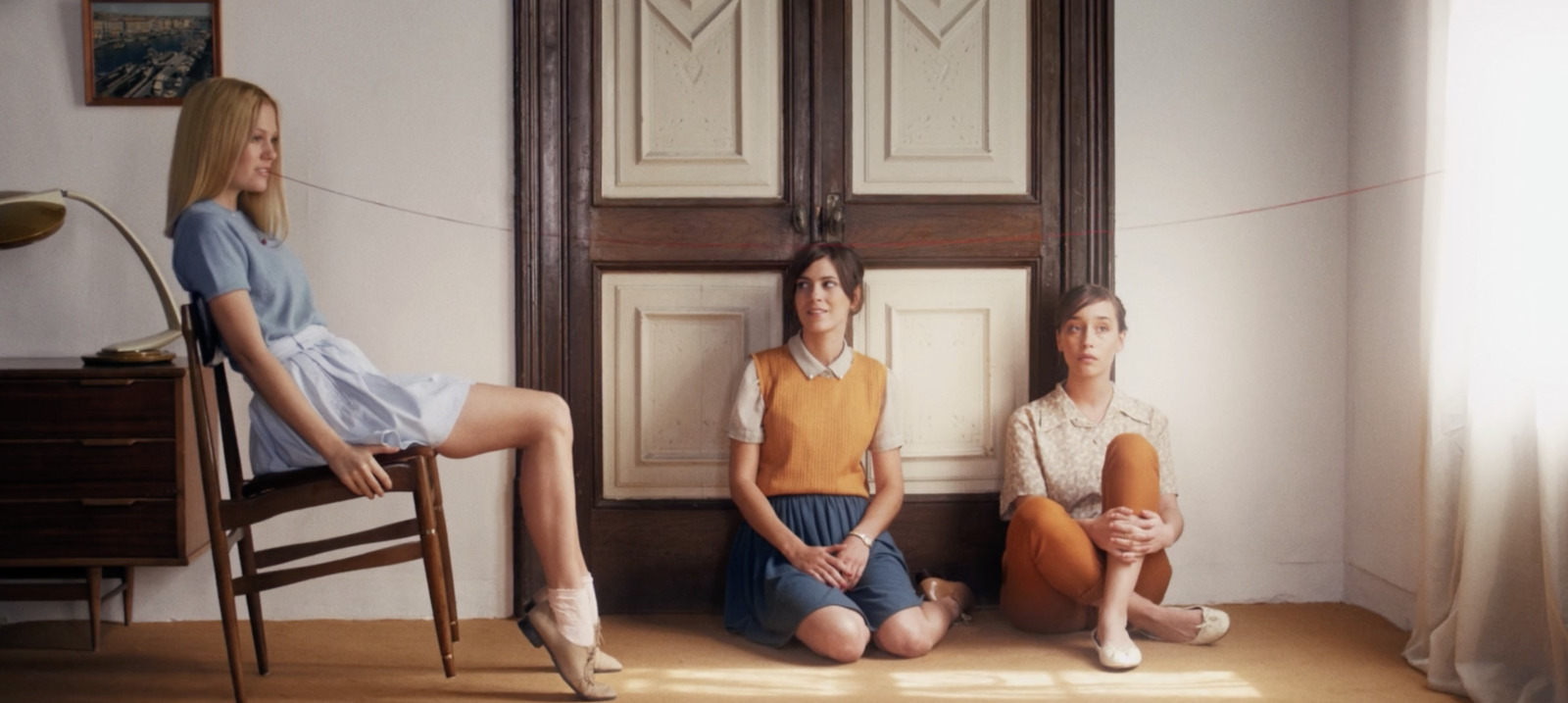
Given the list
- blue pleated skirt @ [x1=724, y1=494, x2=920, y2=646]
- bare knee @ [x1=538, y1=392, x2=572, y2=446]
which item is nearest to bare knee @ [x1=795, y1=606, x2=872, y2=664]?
blue pleated skirt @ [x1=724, y1=494, x2=920, y2=646]

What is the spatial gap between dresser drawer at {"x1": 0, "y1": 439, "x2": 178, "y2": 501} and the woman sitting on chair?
30cm

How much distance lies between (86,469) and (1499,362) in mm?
2859

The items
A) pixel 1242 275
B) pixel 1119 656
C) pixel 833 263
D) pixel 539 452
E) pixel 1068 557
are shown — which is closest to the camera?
pixel 539 452

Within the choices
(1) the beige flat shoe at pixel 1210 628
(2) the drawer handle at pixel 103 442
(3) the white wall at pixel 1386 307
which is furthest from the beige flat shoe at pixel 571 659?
(3) the white wall at pixel 1386 307

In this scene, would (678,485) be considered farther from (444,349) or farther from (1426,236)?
(1426,236)

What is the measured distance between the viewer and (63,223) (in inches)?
108

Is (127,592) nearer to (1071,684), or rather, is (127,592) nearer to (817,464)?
(817,464)

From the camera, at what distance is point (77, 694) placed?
231 cm

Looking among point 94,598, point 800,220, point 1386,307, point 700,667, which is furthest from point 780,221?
point 94,598

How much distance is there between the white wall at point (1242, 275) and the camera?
2.91 metres

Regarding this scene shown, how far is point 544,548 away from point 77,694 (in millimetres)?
997

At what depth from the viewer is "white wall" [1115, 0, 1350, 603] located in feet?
9.54

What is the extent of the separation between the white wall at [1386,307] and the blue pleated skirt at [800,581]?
1.15 metres

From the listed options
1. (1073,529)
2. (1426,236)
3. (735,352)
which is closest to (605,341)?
(735,352)
